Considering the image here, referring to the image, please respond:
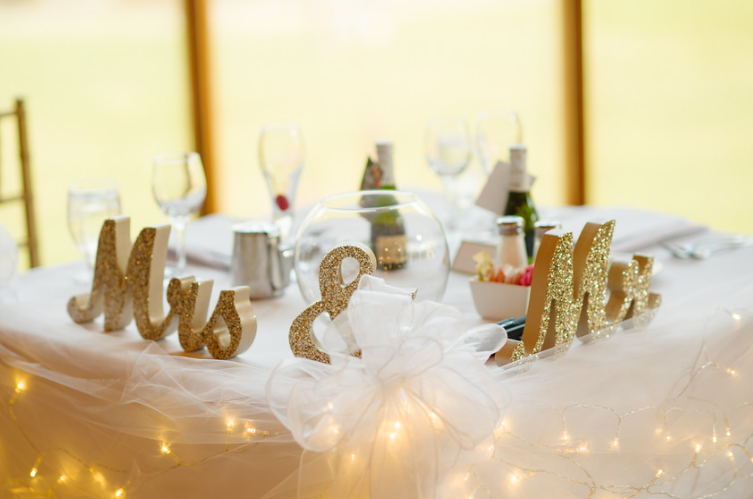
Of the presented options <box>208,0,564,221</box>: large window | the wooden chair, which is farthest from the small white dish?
<box>208,0,564,221</box>: large window

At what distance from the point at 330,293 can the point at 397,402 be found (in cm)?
20

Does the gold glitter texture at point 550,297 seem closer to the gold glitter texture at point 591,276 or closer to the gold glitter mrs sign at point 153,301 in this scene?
the gold glitter texture at point 591,276

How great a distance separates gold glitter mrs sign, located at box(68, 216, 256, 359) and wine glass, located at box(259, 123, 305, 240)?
37 centimetres

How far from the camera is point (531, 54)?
402 centimetres

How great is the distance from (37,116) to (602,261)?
343 centimetres

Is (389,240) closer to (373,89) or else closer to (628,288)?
(628,288)

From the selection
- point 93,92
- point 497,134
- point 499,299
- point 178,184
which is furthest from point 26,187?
point 93,92

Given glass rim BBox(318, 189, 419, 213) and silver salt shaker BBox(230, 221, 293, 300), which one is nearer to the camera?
glass rim BBox(318, 189, 419, 213)

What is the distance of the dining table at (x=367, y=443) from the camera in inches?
36.1

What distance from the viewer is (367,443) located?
2.70 ft

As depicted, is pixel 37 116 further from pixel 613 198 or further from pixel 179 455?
pixel 179 455

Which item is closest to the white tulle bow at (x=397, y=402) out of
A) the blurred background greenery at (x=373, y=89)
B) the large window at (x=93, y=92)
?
the blurred background greenery at (x=373, y=89)

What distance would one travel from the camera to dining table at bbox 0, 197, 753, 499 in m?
0.92

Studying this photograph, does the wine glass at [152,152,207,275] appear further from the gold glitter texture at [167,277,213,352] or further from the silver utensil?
the silver utensil
